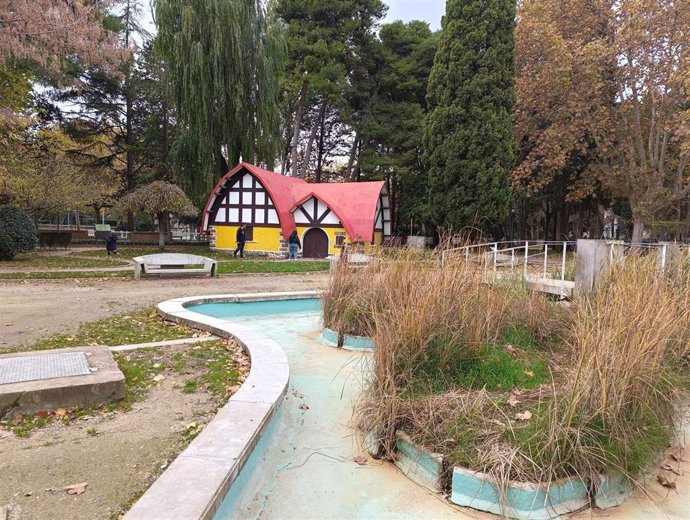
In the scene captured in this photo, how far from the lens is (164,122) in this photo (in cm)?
2491

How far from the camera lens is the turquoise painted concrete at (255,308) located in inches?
311

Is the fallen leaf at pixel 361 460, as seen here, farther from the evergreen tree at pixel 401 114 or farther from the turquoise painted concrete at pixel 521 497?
the evergreen tree at pixel 401 114

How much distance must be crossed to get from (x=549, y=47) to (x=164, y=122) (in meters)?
19.4

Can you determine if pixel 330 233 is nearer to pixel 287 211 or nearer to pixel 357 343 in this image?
pixel 287 211

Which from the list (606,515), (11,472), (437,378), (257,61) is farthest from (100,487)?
(257,61)

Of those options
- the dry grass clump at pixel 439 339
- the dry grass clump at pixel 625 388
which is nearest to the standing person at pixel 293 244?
the dry grass clump at pixel 439 339

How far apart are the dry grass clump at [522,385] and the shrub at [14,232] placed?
14986mm

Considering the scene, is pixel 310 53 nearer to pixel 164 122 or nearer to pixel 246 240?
pixel 164 122

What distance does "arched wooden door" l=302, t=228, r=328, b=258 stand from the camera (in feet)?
69.8

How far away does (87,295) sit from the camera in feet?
28.0

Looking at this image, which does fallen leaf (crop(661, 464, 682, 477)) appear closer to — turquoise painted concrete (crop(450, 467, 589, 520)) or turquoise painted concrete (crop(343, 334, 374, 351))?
turquoise painted concrete (crop(450, 467, 589, 520))

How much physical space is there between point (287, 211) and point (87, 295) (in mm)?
12957

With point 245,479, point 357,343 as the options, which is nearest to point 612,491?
point 245,479

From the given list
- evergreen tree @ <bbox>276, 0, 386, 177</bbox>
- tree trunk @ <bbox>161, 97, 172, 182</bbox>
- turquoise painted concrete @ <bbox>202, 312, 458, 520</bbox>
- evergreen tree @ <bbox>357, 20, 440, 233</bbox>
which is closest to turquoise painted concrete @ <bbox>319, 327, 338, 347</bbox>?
turquoise painted concrete @ <bbox>202, 312, 458, 520</bbox>
